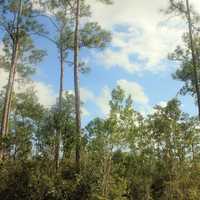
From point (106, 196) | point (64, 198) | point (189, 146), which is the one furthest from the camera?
point (189, 146)

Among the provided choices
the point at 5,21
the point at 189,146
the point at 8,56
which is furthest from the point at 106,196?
the point at 8,56

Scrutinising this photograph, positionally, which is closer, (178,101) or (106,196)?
(106,196)

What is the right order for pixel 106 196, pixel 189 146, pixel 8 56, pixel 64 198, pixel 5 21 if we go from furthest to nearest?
pixel 8 56 < pixel 5 21 < pixel 189 146 < pixel 64 198 < pixel 106 196

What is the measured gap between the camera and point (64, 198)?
14.4 metres

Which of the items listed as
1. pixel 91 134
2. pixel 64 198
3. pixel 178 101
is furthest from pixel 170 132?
pixel 64 198

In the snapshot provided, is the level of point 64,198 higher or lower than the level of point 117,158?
lower

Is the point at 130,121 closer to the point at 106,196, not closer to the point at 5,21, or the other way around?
the point at 106,196

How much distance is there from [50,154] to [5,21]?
8.57 metres

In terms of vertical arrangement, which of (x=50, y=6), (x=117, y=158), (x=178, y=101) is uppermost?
(x=50, y=6)

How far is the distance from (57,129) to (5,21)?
7.38 meters

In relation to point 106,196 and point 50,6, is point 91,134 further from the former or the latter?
point 50,6

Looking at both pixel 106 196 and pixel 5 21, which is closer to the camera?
pixel 106 196

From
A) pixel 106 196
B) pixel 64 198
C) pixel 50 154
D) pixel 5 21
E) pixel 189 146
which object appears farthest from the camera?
pixel 5 21

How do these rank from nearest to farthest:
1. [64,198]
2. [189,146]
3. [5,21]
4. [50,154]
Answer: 1. [64,198]
2. [50,154]
3. [189,146]
4. [5,21]
